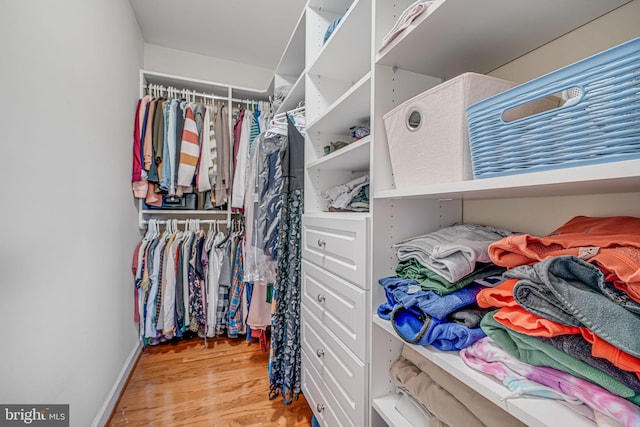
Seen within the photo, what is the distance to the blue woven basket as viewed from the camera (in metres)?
0.34

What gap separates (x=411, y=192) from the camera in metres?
0.66

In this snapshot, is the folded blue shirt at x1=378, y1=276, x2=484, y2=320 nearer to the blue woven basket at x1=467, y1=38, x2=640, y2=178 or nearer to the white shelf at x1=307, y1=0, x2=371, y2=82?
the blue woven basket at x1=467, y1=38, x2=640, y2=178

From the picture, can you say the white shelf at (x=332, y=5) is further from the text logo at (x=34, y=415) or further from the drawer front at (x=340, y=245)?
the text logo at (x=34, y=415)

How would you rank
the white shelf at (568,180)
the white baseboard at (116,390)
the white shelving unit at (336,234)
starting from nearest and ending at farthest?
the white shelf at (568,180), the white shelving unit at (336,234), the white baseboard at (116,390)

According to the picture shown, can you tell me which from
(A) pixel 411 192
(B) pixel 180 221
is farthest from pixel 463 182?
(B) pixel 180 221

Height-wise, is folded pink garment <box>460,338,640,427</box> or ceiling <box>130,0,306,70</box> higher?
ceiling <box>130,0,306,70</box>

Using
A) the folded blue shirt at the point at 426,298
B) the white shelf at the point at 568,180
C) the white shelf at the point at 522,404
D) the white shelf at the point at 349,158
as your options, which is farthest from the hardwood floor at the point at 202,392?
the white shelf at the point at 568,180

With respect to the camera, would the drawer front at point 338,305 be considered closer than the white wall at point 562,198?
No

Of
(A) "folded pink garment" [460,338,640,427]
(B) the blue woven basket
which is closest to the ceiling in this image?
(B) the blue woven basket

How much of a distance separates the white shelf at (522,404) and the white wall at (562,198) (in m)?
0.42

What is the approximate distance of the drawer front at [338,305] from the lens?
835 millimetres

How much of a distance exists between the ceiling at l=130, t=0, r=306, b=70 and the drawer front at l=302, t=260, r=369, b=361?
1781 millimetres

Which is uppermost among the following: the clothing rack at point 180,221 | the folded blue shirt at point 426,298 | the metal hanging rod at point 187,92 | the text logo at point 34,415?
the metal hanging rod at point 187,92

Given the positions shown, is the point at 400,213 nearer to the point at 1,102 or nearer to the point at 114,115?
the point at 1,102
